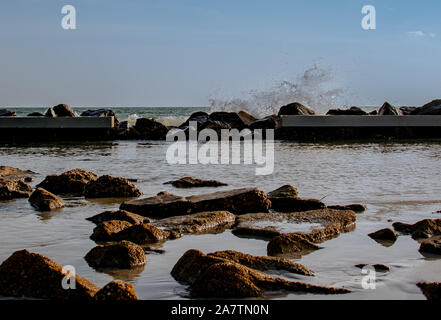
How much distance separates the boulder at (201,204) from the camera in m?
6.08

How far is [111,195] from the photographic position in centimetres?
751

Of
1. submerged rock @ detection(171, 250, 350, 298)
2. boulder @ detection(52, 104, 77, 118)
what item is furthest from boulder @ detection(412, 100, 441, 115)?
submerged rock @ detection(171, 250, 350, 298)

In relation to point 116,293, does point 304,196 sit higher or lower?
lower

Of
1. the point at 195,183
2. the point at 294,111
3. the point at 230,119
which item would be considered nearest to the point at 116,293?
the point at 195,183

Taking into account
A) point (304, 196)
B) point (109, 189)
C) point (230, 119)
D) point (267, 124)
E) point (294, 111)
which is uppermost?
point (294, 111)

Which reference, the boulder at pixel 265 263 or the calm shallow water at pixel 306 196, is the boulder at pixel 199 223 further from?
the boulder at pixel 265 263

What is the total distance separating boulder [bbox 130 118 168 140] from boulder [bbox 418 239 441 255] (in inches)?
730

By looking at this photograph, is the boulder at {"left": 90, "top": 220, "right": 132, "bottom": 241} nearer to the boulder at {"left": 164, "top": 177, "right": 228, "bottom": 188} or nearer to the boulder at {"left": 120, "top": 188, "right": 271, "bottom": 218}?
the boulder at {"left": 120, "top": 188, "right": 271, "bottom": 218}

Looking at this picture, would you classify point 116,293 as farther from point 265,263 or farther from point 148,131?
point 148,131

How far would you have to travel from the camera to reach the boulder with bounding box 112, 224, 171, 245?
4812 mm

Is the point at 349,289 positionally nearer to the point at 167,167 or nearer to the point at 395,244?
the point at 395,244

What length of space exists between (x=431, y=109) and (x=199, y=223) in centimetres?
2096

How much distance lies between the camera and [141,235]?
15.9 ft
